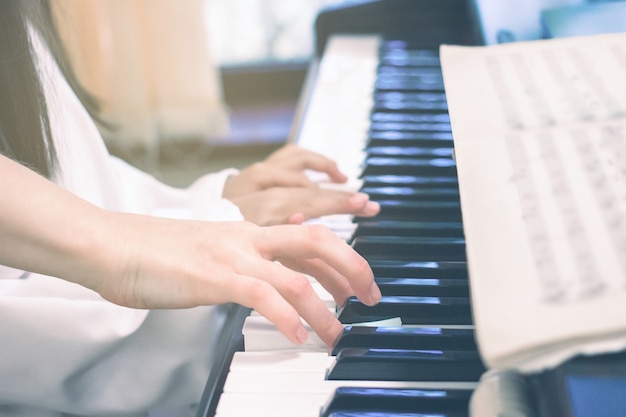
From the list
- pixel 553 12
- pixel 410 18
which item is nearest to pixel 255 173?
pixel 553 12

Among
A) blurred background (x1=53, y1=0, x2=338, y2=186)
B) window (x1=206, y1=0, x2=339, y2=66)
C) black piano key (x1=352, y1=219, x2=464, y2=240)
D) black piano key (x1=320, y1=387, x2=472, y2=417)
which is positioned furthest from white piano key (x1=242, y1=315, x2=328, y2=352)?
window (x1=206, y1=0, x2=339, y2=66)

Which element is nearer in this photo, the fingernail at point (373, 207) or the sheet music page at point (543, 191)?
the sheet music page at point (543, 191)

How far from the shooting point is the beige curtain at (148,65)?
2627mm

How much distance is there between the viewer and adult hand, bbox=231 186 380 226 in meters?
0.90

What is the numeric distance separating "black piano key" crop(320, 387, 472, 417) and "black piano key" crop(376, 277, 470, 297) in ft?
0.51

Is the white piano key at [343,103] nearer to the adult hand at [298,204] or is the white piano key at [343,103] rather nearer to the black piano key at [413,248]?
the adult hand at [298,204]

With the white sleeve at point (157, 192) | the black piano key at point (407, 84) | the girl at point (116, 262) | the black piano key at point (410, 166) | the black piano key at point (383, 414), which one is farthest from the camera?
the black piano key at point (407, 84)

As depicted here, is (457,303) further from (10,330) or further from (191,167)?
(191,167)

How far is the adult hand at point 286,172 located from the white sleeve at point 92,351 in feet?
0.87

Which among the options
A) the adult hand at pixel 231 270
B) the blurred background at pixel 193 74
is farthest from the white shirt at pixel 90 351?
the blurred background at pixel 193 74

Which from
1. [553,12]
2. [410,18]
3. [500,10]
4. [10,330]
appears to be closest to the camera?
[10,330]

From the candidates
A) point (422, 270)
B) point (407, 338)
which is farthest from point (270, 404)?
point (422, 270)

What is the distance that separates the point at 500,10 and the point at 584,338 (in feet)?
2.63

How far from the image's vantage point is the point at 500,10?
3.73 ft
